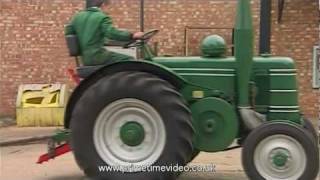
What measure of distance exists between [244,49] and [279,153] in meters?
1.10

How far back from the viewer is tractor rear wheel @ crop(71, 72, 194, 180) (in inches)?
233

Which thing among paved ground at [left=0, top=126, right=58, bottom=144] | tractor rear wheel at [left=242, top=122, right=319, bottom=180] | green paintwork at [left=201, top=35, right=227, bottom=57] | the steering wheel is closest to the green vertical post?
green paintwork at [left=201, top=35, right=227, bottom=57]

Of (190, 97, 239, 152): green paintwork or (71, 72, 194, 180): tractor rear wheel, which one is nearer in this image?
(71, 72, 194, 180): tractor rear wheel

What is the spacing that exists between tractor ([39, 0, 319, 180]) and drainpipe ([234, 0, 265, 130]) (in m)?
0.01

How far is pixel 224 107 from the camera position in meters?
6.20

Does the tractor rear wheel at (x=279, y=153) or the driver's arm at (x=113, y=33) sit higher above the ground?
the driver's arm at (x=113, y=33)

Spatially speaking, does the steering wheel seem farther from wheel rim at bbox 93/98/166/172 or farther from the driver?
wheel rim at bbox 93/98/166/172

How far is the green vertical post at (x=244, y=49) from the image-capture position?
6.28m

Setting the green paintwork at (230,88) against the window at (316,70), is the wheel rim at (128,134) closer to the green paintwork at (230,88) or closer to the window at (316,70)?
the green paintwork at (230,88)

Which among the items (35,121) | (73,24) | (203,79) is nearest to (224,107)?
(203,79)

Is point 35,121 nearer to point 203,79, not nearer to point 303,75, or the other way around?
point 303,75

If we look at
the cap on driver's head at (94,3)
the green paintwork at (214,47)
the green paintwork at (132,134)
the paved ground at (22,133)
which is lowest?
the paved ground at (22,133)

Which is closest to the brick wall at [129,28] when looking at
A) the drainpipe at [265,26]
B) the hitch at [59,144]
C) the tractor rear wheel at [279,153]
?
the drainpipe at [265,26]

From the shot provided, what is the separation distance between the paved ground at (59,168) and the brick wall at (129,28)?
4341mm
